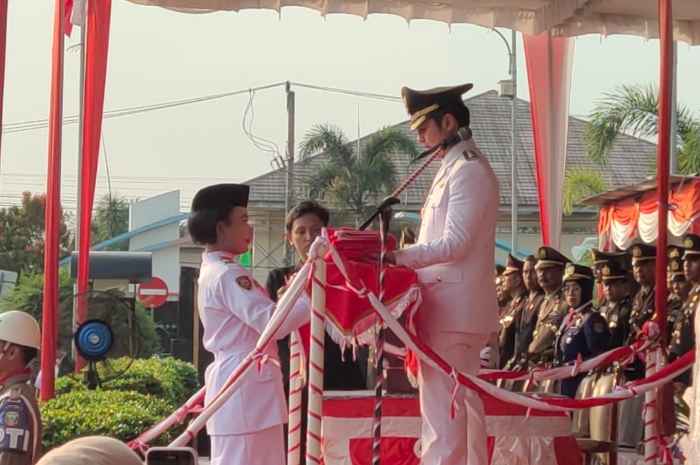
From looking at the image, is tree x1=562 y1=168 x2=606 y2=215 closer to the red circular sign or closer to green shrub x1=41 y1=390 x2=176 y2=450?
the red circular sign

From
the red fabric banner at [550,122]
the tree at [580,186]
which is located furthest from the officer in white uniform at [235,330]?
the tree at [580,186]

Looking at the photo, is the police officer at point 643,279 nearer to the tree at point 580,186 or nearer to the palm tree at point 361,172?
the tree at point 580,186

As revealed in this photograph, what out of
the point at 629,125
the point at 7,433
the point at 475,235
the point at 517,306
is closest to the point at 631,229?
the point at 517,306

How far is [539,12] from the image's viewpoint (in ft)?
31.8

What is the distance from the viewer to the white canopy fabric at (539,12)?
9.22m

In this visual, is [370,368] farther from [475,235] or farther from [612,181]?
[612,181]

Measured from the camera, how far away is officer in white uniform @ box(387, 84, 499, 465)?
5121 millimetres

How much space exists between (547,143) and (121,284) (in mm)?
4145

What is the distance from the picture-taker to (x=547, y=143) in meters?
10.8

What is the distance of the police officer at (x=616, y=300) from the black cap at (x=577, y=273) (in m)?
0.18

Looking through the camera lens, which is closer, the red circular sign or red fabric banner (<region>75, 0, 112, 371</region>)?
red fabric banner (<region>75, 0, 112, 371</region>)

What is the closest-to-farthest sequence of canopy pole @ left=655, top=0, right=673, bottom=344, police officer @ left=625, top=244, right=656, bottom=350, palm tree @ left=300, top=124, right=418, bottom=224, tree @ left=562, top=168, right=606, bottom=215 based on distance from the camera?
canopy pole @ left=655, top=0, right=673, bottom=344 → police officer @ left=625, top=244, right=656, bottom=350 → tree @ left=562, top=168, right=606, bottom=215 → palm tree @ left=300, top=124, right=418, bottom=224

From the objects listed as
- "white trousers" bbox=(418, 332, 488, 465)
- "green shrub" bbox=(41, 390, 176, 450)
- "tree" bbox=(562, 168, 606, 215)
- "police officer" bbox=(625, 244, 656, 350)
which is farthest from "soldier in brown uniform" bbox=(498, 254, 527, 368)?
"tree" bbox=(562, 168, 606, 215)

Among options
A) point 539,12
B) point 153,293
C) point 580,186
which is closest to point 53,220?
point 539,12
